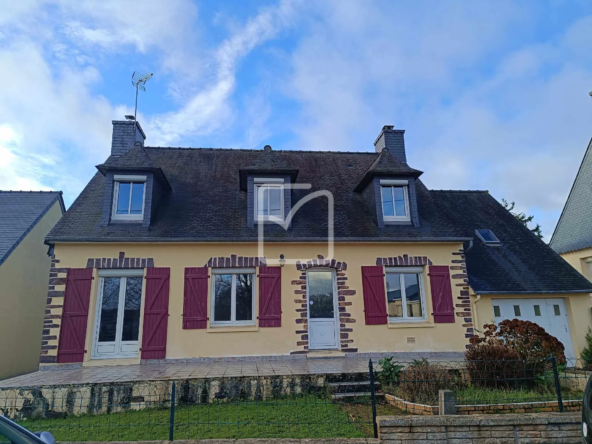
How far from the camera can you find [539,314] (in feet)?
30.8

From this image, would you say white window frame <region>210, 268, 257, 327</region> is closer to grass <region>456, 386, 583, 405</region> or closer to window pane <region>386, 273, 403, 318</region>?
window pane <region>386, 273, 403, 318</region>

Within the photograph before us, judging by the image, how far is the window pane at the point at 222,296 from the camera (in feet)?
27.8

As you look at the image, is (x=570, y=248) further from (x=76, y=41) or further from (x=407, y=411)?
(x=76, y=41)

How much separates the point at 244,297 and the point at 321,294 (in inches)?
76.1

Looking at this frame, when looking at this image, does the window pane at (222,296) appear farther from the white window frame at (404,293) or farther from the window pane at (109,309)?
the white window frame at (404,293)

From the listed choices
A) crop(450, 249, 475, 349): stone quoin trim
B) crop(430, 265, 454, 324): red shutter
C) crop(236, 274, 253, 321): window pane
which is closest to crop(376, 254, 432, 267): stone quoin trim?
crop(430, 265, 454, 324): red shutter

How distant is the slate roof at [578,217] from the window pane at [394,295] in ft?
25.1

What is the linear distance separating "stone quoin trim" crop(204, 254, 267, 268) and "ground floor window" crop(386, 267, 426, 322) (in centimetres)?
333

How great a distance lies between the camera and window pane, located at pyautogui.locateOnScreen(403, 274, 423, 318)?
8.97 metres

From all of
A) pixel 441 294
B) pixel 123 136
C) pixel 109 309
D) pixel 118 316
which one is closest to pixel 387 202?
pixel 441 294

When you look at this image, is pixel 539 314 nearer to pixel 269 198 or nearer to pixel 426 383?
pixel 426 383

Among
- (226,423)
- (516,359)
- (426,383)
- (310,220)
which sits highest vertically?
(310,220)

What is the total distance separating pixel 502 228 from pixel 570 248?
315 cm

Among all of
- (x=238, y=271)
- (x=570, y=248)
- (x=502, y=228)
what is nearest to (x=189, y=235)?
(x=238, y=271)
